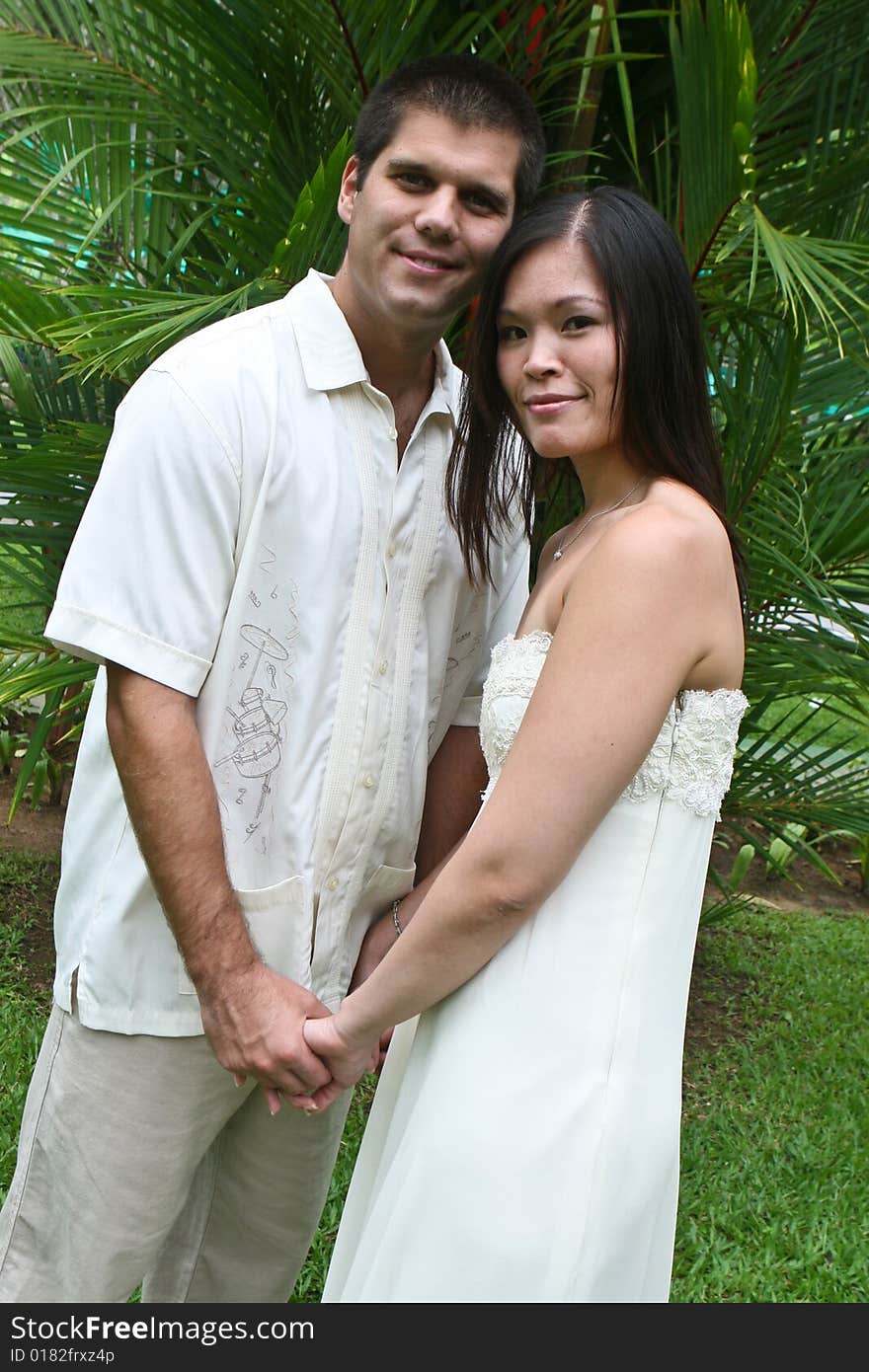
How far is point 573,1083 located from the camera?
165 centimetres

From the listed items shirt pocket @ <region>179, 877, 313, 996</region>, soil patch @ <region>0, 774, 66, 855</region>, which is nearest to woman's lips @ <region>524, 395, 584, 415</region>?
shirt pocket @ <region>179, 877, 313, 996</region>

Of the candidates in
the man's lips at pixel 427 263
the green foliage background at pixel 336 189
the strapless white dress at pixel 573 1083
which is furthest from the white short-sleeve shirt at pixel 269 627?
the green foliage background at pixel 336 189

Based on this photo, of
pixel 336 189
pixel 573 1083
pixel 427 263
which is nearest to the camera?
pixel 573 1083

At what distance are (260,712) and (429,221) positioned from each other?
734 mm

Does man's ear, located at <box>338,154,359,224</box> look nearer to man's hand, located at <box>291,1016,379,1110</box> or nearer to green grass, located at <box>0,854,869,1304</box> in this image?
man's hand, located at <box>291,1016,379,1110</box>

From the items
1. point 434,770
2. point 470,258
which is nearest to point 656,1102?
point 434,770

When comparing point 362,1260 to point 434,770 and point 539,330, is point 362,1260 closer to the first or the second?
point 434,770

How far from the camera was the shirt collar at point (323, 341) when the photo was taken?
6.47 ft

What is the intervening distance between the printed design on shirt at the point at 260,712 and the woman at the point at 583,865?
0.31m

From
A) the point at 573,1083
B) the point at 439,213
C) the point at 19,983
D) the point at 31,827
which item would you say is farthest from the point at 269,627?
the point at 31,827

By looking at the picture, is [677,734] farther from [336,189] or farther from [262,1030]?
[336,189]

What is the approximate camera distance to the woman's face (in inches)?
69.0

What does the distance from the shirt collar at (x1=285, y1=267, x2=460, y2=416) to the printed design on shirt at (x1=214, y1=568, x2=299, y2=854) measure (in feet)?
1.03

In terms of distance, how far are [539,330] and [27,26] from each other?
1999 millimetres
